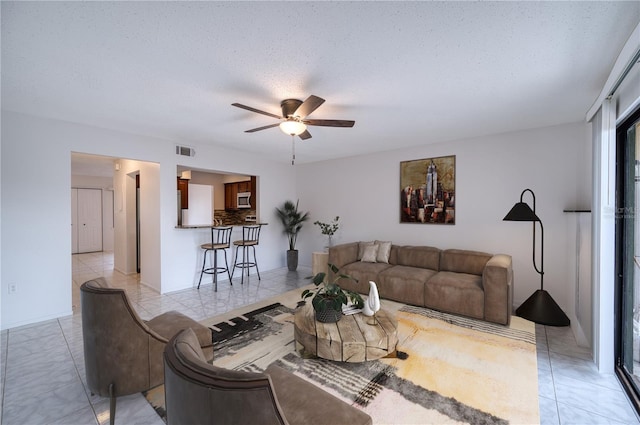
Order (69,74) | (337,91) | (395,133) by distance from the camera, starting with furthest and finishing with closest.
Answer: (395,133) < (337,91) < (69,74)

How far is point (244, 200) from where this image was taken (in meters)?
7.85

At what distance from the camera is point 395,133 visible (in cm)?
405

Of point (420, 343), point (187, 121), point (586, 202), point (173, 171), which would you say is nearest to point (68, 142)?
→ point (173, 171)

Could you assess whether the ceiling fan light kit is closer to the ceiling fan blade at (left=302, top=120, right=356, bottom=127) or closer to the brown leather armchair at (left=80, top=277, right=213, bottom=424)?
the ceiling fan blade at (left=302, top=120, right=356, bottom=127)

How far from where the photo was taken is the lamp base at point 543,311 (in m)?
3.22

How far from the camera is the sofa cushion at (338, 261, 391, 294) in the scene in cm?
424

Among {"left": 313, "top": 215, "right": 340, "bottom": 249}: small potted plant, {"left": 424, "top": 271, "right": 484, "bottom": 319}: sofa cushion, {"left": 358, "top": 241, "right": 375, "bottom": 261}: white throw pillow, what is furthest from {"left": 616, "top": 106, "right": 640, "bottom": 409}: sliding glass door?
{"left": 313, "top": 215, "right": 340, "bottom": 249}: small potted plant

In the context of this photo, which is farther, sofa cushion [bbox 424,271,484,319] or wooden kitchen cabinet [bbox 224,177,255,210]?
wooden kitchen cabinet [bbox 224,177,255,210]

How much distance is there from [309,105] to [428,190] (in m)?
3.04

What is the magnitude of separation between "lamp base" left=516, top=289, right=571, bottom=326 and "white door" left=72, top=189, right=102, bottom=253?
1114 cm

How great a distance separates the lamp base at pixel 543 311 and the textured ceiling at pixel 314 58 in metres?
2.25

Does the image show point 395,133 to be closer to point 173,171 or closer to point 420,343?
point 420,343

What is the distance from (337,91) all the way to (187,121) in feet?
6.90

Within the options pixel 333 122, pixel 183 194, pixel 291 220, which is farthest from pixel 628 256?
pixel 183 194
